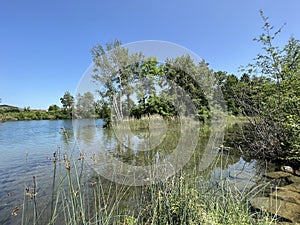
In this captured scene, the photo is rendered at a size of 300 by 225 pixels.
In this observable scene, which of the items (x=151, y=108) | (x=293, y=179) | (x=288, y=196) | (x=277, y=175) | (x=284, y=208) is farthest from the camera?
(x=151, y=108)

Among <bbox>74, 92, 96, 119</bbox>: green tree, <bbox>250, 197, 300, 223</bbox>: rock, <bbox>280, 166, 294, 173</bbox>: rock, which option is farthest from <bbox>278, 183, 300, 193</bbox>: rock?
<bbox>74, 92, 96, 119</bbox>: green tree

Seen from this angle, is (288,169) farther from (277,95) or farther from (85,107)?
(85,107)

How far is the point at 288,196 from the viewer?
2.87m

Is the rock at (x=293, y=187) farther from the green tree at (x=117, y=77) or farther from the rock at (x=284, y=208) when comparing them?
the green tree at (x=117, y=77)

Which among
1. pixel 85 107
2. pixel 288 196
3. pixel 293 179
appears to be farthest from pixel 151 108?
pixel 293 179

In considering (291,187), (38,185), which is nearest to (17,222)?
(38,185)

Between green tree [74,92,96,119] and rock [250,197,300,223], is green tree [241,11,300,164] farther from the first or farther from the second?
green tree [74,92,96,119]

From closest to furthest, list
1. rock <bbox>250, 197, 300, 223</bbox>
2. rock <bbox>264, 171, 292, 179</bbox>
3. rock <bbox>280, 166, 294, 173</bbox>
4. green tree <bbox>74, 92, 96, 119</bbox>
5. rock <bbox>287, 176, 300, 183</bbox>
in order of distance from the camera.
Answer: rock <bbox>250, 197, 300, 223</bbox>
green tree <bbox>74, 92, 96, 119</bbox>
rock <bbox>287, 176, 300, 183</bbox>
rock <bbox>264, 171, 292, 179</bbox>
rock <bbox>280, 166, 294, 173</bbox>

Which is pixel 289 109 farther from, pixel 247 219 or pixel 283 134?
pixel 247 219

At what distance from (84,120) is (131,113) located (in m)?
1.05

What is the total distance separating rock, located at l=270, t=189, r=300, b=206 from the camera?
276cm

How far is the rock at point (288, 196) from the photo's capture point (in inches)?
108

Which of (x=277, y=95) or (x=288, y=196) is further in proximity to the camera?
(x=277, y=95)

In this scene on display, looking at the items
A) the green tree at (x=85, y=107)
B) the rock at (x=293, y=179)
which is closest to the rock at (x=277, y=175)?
the rock at (x=293, y=179)
